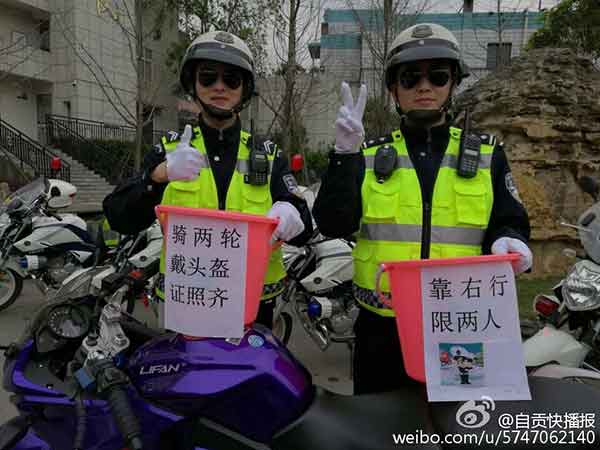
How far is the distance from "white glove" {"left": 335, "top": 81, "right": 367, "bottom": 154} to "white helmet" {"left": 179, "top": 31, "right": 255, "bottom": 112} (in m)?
0.52

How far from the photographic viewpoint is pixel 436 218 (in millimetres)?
1626

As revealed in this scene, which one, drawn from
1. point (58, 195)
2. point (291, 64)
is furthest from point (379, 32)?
point (58, 195)

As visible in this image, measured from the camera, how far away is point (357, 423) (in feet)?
4.36

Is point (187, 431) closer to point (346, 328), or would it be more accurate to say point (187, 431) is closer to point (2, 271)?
point (346, 328)

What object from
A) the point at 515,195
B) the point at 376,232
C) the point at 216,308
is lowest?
the point at 216,308

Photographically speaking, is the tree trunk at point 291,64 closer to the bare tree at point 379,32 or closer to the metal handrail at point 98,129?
the bare tree at point 379,32

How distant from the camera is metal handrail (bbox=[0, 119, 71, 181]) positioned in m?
13.2

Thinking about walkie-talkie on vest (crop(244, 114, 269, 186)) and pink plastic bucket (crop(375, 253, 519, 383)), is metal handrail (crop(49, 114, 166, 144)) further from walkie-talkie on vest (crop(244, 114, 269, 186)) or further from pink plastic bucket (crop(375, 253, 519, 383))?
pink plastic bucket (crop(375, 253, 519, 383))

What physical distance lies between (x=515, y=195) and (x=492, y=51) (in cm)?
1912

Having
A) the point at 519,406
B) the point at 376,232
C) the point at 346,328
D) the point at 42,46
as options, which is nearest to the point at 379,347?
the point at 376,232

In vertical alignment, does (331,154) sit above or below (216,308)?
above

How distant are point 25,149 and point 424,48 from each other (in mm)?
14559

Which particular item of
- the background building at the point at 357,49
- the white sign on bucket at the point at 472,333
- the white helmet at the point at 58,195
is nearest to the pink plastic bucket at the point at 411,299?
the white sign on bucket at the point at 472,333

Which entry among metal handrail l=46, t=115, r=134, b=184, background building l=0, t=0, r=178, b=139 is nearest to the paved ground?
metal handrail l=46, t=115, r=134, b=184
